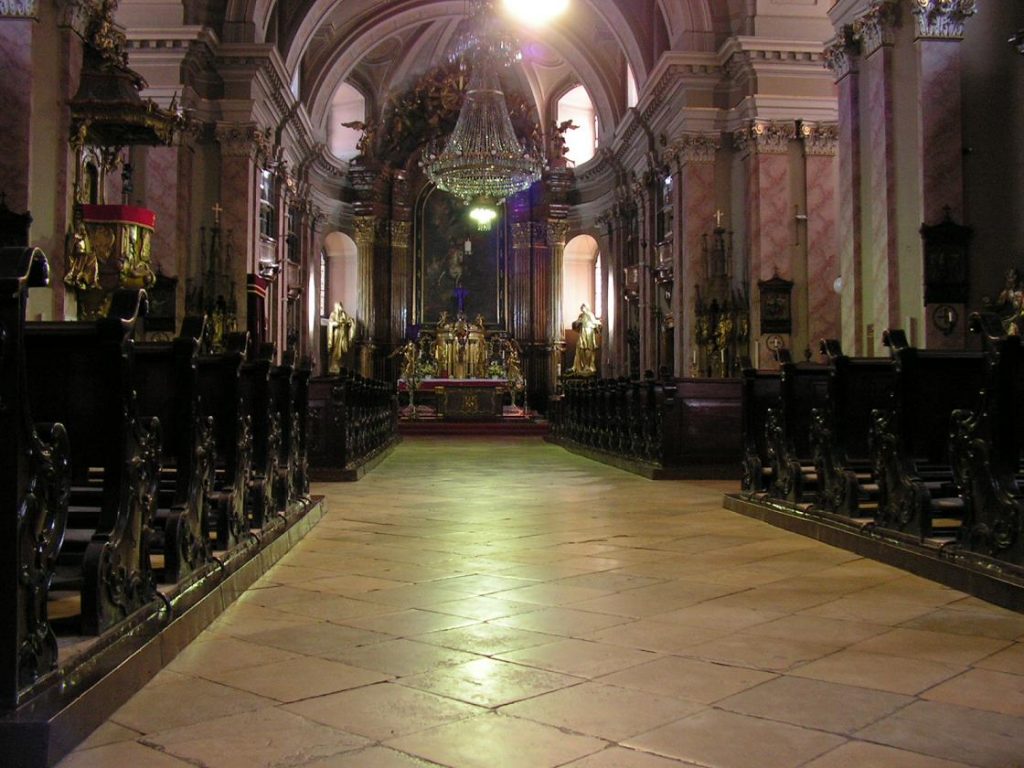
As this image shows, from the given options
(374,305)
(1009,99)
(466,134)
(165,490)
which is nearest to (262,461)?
(165,490)

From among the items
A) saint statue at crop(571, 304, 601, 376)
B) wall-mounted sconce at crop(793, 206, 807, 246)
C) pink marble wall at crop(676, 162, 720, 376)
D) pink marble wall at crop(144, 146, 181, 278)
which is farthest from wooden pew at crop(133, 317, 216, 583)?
saint statue at crop(571, 304, 601, 376)

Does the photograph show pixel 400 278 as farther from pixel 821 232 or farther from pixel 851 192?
pixel 851 192

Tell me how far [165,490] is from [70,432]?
172 cm

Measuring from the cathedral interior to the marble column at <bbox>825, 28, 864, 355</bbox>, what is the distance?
0.17ft

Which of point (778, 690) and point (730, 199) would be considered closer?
point (778, 690)

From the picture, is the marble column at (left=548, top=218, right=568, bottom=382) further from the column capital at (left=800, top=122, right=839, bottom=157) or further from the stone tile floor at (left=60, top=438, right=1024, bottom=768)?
the stone tile floor at (left=60, top=438, right=1024, bottom=768)

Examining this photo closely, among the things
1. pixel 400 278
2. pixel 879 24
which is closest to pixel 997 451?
pixel 879 24

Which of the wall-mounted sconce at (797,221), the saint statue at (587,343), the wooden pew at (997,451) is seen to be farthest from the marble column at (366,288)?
the wooden pew at (997,451)

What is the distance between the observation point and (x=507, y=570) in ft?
15.3

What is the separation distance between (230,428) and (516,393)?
22.8 metres

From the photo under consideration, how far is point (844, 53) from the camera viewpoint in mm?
12125

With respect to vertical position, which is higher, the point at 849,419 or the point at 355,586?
the point at 849,419

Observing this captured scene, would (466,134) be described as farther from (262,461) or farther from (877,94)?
(262,461)

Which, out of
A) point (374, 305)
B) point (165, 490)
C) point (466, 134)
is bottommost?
point (165, 490)
